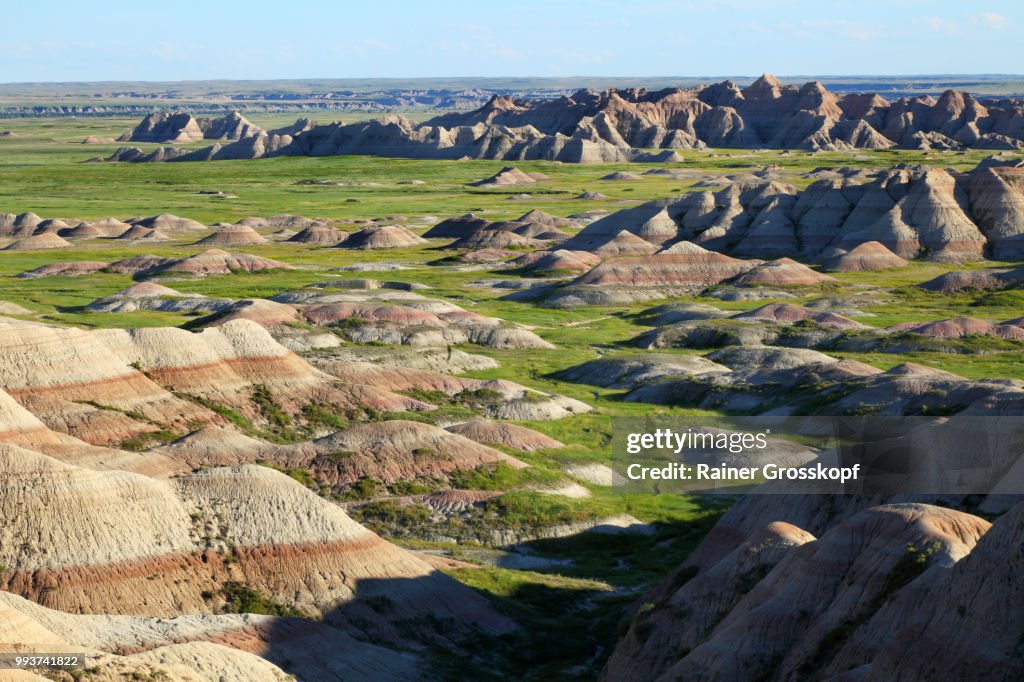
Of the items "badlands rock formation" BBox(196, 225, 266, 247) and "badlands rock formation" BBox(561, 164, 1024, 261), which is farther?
"badlands rock formation" BBox(196, 225, 266, 247)

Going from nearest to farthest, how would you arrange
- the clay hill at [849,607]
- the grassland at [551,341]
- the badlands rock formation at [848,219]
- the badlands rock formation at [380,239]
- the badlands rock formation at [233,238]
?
the clay hill at [849,607]
the grassland at [551,341]
the badlands rock formation at [848,219]
the badlands rock formation at [380,239]
the badlands rock formation at [233,238]

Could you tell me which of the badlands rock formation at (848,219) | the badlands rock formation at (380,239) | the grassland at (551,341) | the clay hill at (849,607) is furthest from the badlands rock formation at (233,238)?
the clay hill at (849,607)

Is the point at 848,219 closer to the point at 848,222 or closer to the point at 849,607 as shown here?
the point at 848,222

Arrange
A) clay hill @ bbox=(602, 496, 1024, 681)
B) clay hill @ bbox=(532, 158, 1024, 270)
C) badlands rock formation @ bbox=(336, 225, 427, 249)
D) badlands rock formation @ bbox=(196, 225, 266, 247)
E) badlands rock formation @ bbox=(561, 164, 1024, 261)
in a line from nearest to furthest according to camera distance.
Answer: clay hill @ bbox=(602, 496, 1024, 681)
clay hill @ bbox=(532, 158, 1024, 270)
badlands rock formation @ bbox=(561, 164, 1024, 261)
badlands rock formation @ bbox=(336, 225, 427, 249)
badlands rock formation @ bbox=(196, 225, 266, 247)

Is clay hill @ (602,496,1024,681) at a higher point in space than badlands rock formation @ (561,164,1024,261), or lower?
higher

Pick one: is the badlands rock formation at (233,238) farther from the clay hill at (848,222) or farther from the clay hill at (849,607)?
the clay hill at (849,607)

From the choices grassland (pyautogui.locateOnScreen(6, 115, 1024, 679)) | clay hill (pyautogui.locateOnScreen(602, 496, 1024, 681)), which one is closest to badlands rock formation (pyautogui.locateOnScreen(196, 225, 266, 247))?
grassland (pyautogui.locateOnScreen(6, 115, 1024, 679))

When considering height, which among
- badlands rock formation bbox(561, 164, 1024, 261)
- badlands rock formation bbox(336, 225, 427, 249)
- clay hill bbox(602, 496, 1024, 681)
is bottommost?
badlands rock formation bbox(336, 225, 427, 249)

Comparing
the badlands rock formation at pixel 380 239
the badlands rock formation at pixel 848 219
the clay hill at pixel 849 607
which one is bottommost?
the badlands rock formation at pixel 380 239

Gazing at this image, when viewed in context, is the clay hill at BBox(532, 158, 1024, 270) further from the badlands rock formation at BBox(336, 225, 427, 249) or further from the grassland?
the badlands rock formation at BBox(336, 225, 427, 249)

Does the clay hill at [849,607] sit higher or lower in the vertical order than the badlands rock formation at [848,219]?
higher

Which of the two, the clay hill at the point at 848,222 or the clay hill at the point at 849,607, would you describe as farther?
the clay hill at the point at 848,222

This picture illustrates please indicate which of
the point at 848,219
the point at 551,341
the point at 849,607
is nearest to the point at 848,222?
the point at 848,219
